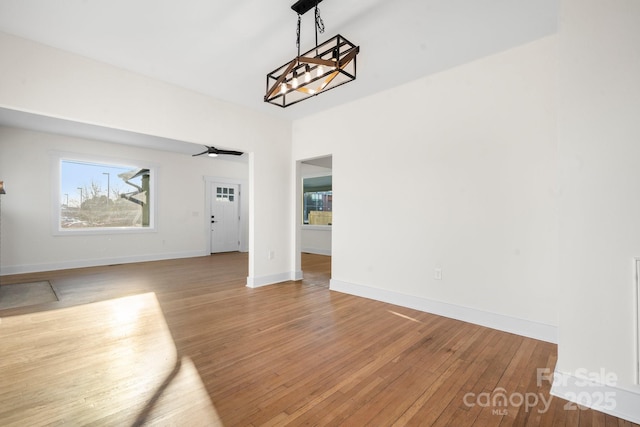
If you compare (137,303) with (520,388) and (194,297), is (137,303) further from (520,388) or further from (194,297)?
(520,388)

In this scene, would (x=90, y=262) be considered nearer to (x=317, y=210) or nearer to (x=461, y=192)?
(x=317, y=210)

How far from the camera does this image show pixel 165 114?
344cm

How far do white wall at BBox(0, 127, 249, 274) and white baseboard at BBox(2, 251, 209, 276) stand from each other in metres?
0.01

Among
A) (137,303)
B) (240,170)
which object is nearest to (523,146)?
(137,303)

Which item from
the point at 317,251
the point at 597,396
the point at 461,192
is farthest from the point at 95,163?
the point at 597,396

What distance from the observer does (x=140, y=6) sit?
2.19m

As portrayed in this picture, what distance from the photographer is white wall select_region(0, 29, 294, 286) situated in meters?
2.59

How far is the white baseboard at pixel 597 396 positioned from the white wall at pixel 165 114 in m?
3.69

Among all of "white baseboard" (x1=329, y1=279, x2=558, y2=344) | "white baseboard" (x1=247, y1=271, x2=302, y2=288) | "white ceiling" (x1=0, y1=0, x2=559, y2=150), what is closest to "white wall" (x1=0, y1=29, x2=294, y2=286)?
"white baseboard" (x1=247, y1=271, x2=302, y2=288)

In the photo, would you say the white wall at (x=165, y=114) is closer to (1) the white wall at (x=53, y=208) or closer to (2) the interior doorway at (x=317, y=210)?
(2) the interior doorway at (x=317, y=210)

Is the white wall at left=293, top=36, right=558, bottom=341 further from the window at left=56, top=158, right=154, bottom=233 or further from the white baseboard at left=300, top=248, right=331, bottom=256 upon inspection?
the window at left=56, top=158, right=154, bottom=233

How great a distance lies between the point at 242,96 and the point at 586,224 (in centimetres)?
395

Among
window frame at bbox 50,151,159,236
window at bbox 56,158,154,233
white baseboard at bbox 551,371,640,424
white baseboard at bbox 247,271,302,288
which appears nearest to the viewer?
white baseboard at bbox 551,371,640,424

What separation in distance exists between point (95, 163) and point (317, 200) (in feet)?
18.1
